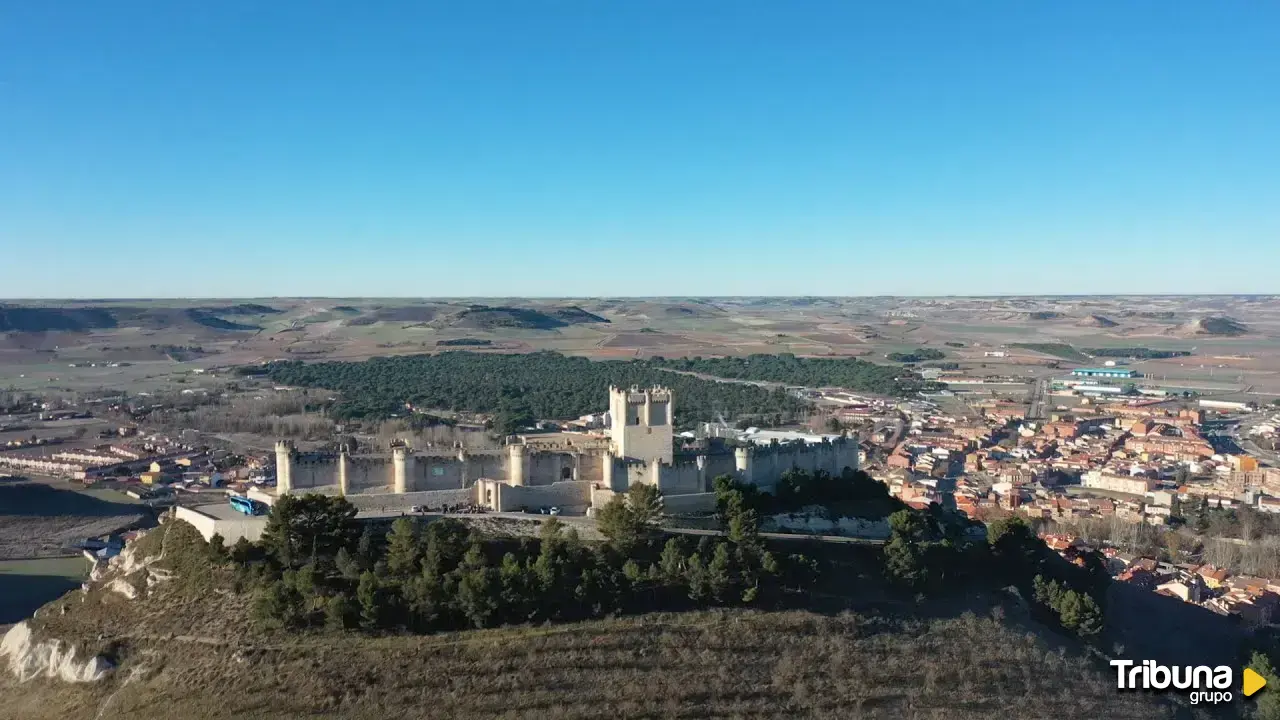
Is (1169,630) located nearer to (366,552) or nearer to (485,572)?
(485,572)

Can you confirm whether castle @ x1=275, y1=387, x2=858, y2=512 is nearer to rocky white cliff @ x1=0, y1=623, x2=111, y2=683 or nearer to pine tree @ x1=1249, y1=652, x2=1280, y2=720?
rocky white cliff @ x1=0, y1=623, x2=111, y2=683

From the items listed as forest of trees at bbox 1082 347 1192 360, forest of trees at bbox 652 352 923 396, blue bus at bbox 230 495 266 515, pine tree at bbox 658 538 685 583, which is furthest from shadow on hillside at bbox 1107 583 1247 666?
forest of trees at bbox 1082 347 1192 360

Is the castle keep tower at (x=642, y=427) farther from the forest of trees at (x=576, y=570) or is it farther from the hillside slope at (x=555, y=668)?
the hillside slope at (x=555, y=668)

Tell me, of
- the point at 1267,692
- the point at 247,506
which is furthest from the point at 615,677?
the point at 1267,692

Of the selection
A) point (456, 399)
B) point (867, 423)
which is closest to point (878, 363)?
point (867, 423)

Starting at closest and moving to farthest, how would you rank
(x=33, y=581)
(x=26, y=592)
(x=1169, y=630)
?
(x=1169, y=630)
(x=26, y=592)
(x=33, y=581)

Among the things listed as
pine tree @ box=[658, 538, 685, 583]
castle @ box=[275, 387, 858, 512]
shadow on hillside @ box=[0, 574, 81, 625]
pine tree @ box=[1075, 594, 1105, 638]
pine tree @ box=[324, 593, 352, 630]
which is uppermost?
castle @ box=[275, 387, 858, 512]

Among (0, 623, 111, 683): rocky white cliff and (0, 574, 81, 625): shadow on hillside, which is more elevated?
(0, 623, 111, 683): rocky white cliff
